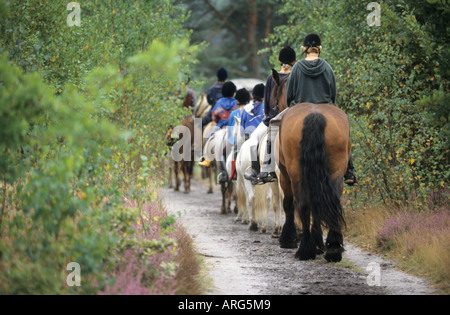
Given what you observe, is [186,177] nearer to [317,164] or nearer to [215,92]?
[215,92]

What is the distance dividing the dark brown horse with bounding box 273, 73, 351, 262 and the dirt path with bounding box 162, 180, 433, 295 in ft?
1.29

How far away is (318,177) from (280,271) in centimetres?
124

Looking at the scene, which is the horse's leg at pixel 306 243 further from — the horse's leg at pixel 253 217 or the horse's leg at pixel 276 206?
the horse's leg at pixel 253 217

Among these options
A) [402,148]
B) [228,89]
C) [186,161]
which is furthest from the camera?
[186,161]

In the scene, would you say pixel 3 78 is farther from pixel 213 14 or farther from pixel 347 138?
pixel 213 14

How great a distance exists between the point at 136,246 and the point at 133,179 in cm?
481

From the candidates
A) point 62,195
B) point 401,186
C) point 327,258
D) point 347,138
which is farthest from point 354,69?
point 62,195

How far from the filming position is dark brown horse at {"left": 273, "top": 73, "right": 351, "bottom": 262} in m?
7.12

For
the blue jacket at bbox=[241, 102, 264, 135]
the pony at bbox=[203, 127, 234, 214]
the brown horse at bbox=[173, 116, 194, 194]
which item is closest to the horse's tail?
the blue jacket at bbox=[241, 102, 264, 135]

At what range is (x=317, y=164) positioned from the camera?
7188 millimetres

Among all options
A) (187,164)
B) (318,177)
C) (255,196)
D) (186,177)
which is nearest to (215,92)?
(187,164)

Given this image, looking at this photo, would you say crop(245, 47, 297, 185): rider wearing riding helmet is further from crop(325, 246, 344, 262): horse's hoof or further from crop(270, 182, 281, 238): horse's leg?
crop(325, 246, 344, 262): horse's hoof

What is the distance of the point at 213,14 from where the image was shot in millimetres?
Result: 34250

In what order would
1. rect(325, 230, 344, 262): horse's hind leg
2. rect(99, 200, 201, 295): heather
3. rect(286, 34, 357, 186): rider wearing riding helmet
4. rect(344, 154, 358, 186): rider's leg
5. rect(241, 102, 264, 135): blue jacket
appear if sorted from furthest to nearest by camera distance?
rect(241, 102, 264, 135): blue jacket, rect(286, 34, 357, 186): rider wearing riding helmet, rect(344, 154, 358, 186): rider's leg, rect(325, 230, 344, 262): horse's hind leg, rect(99, 200, 201, 295): heather
